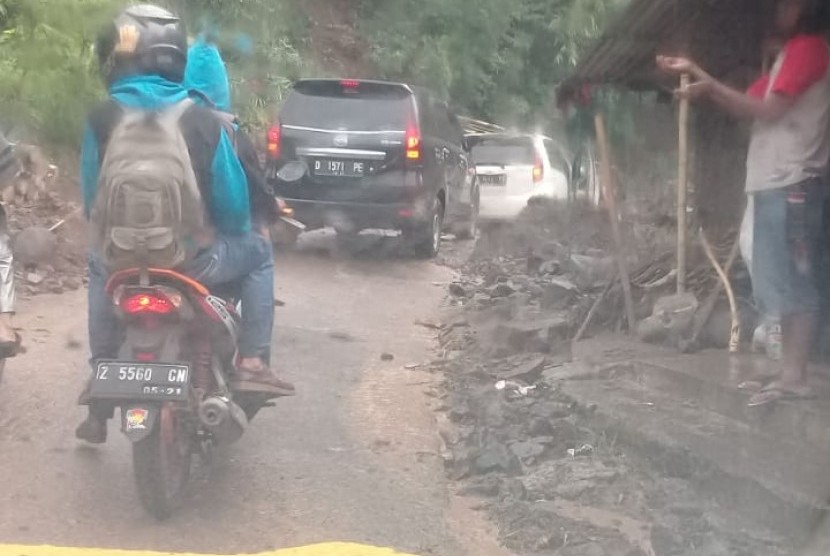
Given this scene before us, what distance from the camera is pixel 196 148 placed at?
4750 mm

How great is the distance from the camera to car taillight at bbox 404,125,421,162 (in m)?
10.4

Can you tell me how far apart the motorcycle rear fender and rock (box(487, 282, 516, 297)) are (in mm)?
5723

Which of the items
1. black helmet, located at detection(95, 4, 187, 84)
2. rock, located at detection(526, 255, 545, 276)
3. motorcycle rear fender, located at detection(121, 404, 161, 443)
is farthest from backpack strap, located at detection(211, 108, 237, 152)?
rock, located at detection(526, 255, 545, 276)

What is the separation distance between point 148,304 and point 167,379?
30 cm

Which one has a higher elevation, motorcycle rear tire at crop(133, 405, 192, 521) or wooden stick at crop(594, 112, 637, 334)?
wooden stick at crop(594, 112, 637, 334)

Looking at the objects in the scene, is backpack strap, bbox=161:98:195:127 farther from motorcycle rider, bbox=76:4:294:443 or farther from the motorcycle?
the motorcycle

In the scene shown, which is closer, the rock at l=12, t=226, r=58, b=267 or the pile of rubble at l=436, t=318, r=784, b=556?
the pile of rubble at l=436, t=318, r=784, b=556

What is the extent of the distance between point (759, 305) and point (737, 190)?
2.42 m

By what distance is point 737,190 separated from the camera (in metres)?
7.92

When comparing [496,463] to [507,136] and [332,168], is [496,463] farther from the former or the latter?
[507,136]

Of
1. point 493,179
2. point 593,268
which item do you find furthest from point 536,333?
point 493,179

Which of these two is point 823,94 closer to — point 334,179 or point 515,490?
point 515,490

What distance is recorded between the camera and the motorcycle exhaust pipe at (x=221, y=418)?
4.64 meters

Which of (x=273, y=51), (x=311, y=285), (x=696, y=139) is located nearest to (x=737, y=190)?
(x=696, y=139)
